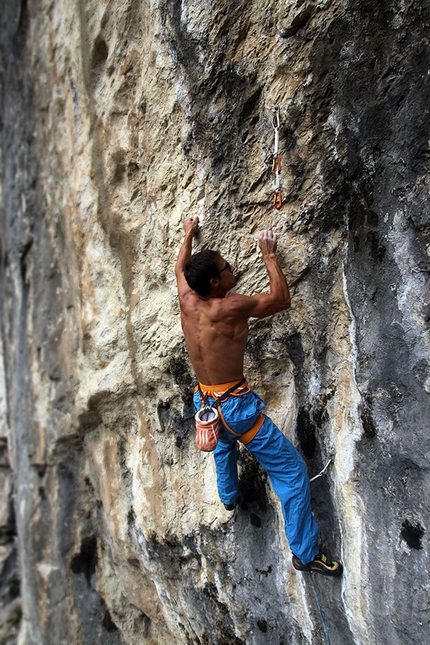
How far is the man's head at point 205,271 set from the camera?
10.1ft

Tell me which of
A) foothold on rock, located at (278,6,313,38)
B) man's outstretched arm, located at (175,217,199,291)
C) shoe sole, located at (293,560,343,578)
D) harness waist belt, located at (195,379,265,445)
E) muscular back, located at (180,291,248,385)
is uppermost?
foothold on rock, located at (278,6,313,38)

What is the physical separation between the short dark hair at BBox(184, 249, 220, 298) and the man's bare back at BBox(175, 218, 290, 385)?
3 centimetres

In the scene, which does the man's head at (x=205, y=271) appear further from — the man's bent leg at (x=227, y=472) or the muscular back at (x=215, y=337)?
the man's bent leg at (x=227, y=472)

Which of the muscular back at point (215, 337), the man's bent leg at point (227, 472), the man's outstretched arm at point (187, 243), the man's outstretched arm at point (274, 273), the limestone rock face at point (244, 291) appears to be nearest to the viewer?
the limestone rock face at point (244, 291)

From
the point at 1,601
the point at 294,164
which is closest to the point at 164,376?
the point at 294,164

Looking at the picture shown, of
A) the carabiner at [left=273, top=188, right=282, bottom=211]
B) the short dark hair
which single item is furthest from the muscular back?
the carabiner at [left=273, top=188, right=282, bottom=211]

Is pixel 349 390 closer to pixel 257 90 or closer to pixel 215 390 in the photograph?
pixel 215 390

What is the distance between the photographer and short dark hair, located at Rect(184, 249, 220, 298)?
3082 mm

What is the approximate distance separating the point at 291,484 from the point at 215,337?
109 cm

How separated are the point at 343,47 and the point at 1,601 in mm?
10703

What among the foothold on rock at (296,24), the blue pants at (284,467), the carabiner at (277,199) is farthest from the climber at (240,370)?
the foothold on rock at (296,24)

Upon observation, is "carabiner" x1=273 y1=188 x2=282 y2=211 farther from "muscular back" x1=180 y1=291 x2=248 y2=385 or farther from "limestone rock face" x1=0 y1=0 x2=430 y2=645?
"muscular back" x1=180 y1=291 x2=248 y2=385

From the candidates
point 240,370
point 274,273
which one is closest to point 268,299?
point 274,273

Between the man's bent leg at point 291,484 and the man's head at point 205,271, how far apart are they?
3.28 feet
